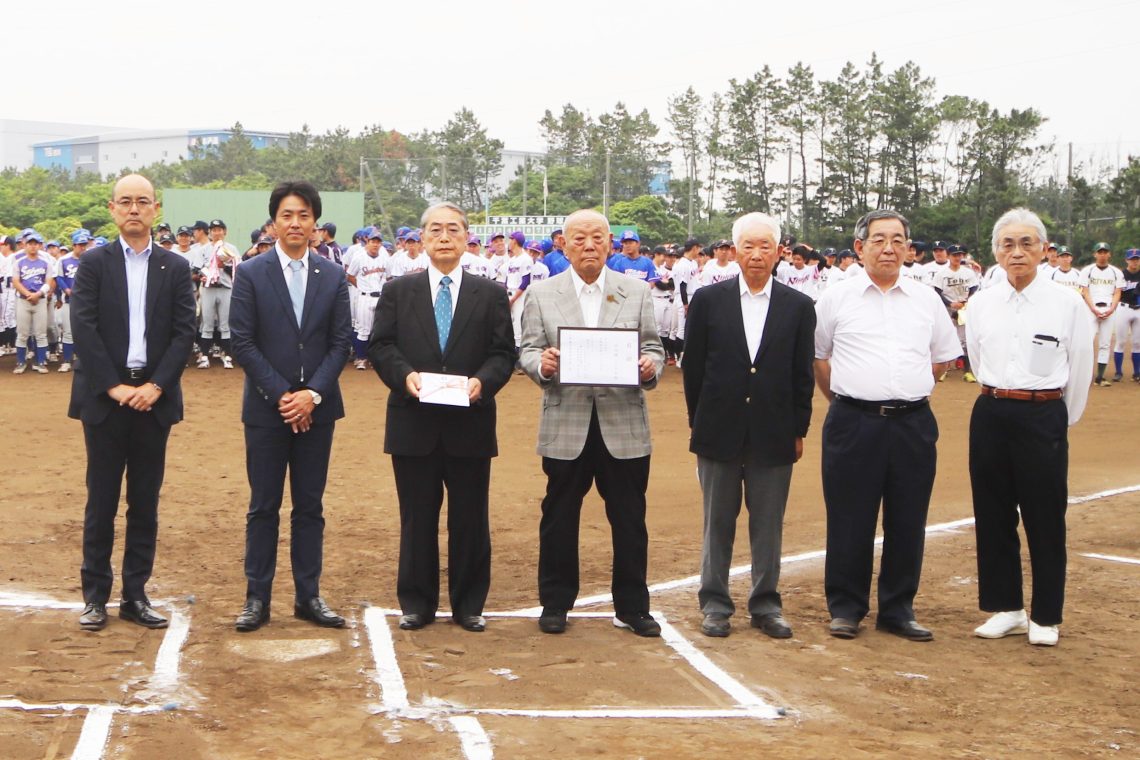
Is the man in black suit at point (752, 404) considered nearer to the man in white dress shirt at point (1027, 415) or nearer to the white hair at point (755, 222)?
the white hair at point (755, 222)

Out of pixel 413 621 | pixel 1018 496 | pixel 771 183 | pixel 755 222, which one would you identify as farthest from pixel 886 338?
pixel 771 183

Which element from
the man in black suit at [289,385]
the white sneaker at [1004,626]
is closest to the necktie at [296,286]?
the man in black suit at [289,385]

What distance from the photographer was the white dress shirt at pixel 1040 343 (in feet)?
22.1

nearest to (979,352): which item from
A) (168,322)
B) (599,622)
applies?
(599,622)

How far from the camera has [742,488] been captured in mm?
7266

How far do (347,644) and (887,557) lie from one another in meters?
2.99

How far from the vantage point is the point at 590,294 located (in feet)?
22.5

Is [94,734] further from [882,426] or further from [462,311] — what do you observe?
[882,426]

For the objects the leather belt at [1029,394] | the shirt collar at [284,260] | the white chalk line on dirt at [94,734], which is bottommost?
the white chalk line on dirt at [94,734]

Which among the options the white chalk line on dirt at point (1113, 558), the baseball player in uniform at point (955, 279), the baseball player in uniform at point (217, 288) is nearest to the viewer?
the white chalk line on dirt at point (1113, 558)

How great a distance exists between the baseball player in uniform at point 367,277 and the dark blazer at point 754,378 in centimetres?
1428

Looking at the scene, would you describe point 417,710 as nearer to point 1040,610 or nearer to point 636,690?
point 636,690

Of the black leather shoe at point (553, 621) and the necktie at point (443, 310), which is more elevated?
the necktie at point (443, 310)

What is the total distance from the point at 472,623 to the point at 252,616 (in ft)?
3.80
